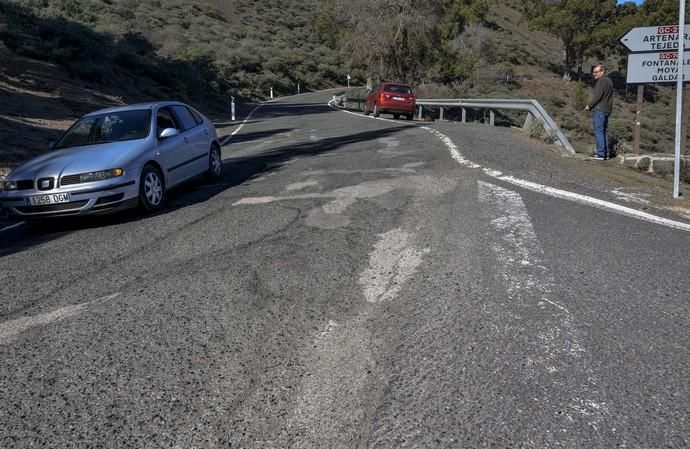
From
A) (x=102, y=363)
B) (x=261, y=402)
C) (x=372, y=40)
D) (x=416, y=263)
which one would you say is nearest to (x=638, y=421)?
(x=261, y=402)

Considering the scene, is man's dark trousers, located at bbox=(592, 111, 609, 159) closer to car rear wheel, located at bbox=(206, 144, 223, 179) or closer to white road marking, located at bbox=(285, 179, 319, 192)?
white road marking, located at bbox=(285, 179, 319, 192)

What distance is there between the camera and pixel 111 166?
22.8 feet

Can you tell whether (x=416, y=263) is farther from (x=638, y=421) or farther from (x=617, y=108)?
(x=617, y=108)

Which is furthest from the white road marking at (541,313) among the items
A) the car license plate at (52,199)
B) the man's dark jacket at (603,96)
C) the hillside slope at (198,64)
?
the hillside slope at (198,64)

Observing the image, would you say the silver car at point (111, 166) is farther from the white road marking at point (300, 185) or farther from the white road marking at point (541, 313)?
the white road marking at point (541, 313)

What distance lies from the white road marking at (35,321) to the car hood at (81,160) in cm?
316

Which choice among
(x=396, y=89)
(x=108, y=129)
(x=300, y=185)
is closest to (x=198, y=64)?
(x=396, y=89)

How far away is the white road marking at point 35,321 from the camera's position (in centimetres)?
377

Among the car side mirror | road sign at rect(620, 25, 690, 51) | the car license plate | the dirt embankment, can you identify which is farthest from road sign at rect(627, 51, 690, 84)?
the dirt embankment

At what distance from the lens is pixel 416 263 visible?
4.73 m

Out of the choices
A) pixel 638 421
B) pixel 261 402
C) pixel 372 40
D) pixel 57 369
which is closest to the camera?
pixel 638 421

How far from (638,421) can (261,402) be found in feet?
5.74

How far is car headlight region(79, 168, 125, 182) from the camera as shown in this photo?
6828 mm

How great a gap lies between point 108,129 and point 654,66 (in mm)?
9244
